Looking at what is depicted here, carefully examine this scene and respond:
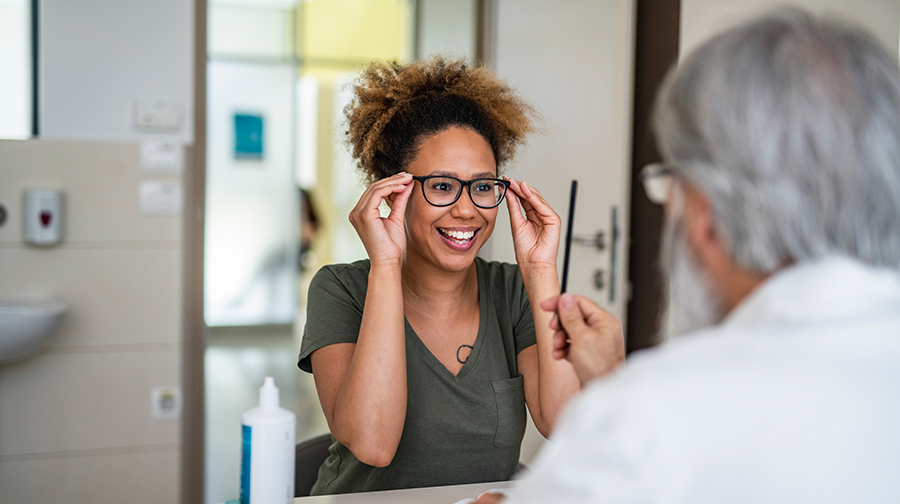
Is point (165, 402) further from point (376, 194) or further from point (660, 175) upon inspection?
point (660, 175)

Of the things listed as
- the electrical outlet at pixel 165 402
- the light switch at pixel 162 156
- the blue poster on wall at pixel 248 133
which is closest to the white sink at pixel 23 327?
the electrical outlet at pixel 165 402

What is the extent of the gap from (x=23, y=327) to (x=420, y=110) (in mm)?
1451

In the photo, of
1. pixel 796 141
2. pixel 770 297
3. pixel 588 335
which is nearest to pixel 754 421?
pixel 770 297

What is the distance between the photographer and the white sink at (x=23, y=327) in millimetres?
2012

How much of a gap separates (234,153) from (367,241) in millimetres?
4626

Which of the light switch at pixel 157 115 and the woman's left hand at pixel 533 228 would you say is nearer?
the woman's left hand at pixel 533 228

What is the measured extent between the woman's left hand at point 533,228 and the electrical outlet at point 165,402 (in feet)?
5.09

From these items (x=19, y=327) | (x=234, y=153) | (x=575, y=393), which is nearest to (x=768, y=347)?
(x=575, y=393)

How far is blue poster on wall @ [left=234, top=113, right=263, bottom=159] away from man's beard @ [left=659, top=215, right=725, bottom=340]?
5.25 metres

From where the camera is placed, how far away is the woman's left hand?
136 cm

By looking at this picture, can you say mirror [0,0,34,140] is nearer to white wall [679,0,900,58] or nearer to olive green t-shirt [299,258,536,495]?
olive green t-shirt [299,258,536,495]

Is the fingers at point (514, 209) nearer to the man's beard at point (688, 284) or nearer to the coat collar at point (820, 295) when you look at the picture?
the man's beard at point (688, 284)

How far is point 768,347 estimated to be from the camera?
0.49 m

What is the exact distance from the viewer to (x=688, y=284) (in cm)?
63
